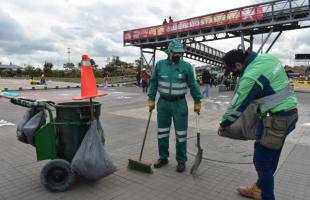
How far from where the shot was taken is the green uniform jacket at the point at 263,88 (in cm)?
258

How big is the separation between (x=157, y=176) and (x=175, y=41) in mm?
1967

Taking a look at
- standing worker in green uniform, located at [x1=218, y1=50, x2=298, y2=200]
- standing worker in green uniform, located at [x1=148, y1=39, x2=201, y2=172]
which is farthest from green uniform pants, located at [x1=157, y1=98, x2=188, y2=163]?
standing worker in green uniform, located at [x1=218, y1=50, x2=298, y2=200]

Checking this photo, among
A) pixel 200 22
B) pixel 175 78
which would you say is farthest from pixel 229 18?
pixel 175 78

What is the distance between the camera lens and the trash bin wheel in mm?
3426

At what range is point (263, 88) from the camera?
8.57ft

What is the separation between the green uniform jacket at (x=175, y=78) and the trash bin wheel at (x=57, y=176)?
5.56 feet

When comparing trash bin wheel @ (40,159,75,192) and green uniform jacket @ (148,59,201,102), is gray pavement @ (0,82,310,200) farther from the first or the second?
green uniform jacket @ (148,59,201,102)

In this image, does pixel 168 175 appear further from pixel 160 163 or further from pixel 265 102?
pixel 265 102

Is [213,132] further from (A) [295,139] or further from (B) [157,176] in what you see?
(B) [157,176]

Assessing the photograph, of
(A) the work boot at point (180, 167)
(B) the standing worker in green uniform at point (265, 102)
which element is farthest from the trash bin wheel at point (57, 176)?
(B) the standing worker in green uniform at point (265, 102)

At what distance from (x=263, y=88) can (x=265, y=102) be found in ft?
0.53

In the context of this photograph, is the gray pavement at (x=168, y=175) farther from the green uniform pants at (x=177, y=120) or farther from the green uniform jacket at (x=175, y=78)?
the green uniform jacket at (x=175, y=78)

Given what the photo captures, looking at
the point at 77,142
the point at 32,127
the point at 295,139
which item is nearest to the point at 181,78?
the point at 77,142

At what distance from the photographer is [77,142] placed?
356cm
